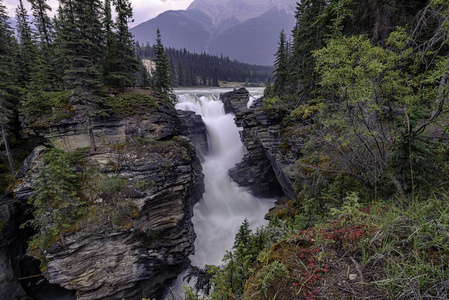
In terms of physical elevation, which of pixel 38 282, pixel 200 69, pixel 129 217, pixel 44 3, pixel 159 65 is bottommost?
pixel 38 282

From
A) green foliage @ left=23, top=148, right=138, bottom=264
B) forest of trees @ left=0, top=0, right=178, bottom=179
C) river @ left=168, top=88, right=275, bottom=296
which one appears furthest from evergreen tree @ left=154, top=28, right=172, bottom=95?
green foliage @ left=23, top=148, right=138, bottom=264

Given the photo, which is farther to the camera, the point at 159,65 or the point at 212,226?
the point at 159,65

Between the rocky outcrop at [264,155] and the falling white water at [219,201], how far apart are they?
1.84m

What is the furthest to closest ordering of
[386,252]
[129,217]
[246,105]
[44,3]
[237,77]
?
[237,77]
[246,105]
[44,3]
[129,217]
[386,252]

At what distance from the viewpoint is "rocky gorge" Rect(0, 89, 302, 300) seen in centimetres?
1051

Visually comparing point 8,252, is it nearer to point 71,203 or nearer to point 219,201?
point 71,203

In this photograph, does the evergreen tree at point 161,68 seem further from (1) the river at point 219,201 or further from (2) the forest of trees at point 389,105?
(2) the forest of trees at point 389,105

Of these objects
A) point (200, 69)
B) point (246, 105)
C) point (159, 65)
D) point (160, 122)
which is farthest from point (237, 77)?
point (160, 122)

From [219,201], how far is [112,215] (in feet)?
44.3

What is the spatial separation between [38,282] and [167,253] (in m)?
8.85

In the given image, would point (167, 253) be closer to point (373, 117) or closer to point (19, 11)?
point (373, 117)

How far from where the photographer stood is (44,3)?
1797cm

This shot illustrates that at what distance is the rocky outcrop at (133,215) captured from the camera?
10.4m

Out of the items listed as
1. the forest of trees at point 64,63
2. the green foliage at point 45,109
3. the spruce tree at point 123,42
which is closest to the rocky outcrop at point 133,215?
the green foliage at point 45,109
